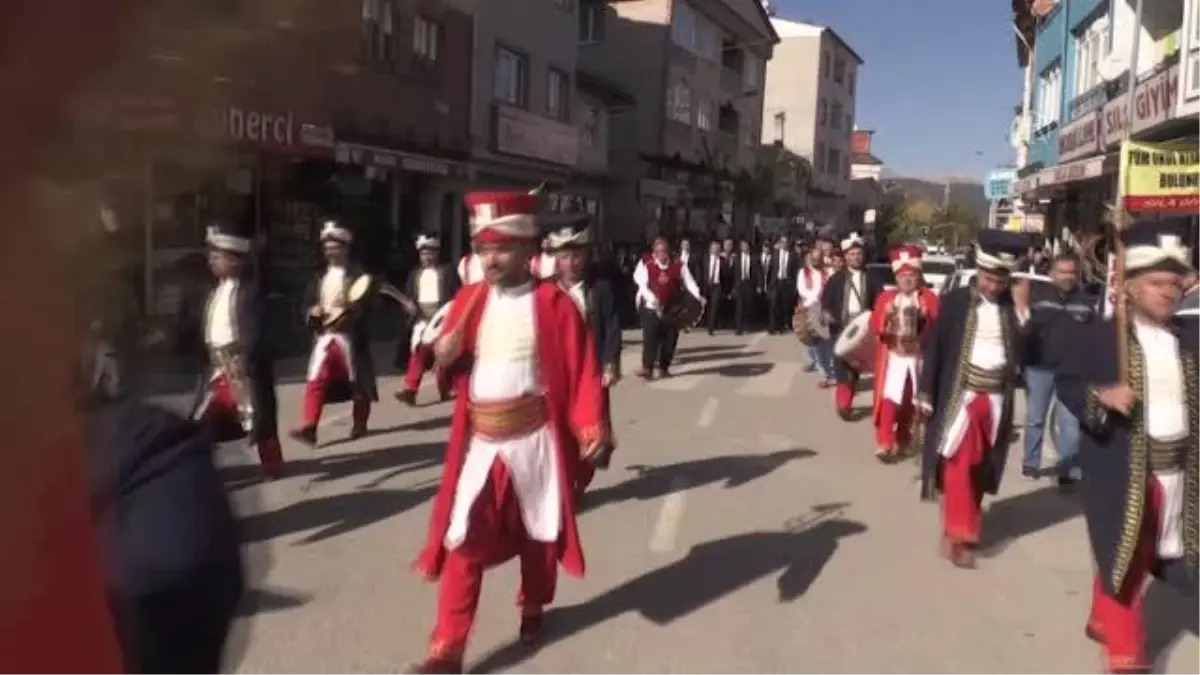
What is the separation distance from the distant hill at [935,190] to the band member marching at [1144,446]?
87074mm

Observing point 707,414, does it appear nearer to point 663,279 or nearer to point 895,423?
point 895,423

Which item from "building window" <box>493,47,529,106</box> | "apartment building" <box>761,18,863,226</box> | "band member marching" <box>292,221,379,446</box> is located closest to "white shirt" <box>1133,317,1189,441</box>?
"band member marching" <box>292,221,379,446</box>

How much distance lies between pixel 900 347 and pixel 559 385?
14.9 feet

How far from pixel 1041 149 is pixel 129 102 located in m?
31.8

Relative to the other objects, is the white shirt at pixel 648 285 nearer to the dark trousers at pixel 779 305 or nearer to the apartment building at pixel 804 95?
the dark trousers at pixel 779 305

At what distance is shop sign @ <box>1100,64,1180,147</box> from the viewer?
48.2ft

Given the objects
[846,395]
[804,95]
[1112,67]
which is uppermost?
[804,95]

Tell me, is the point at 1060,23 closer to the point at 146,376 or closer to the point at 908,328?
the point at 908,328

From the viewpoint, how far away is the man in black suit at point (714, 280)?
69.0 feet

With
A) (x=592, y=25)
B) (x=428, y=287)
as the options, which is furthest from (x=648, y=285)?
(x=592, y=25)

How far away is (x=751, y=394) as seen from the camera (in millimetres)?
13125

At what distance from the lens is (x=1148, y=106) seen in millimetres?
16156

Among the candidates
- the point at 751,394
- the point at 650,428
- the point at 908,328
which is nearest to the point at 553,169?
the point at 751,394

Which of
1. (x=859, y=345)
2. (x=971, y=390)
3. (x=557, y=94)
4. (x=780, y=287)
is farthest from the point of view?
(x=557, y=94)
